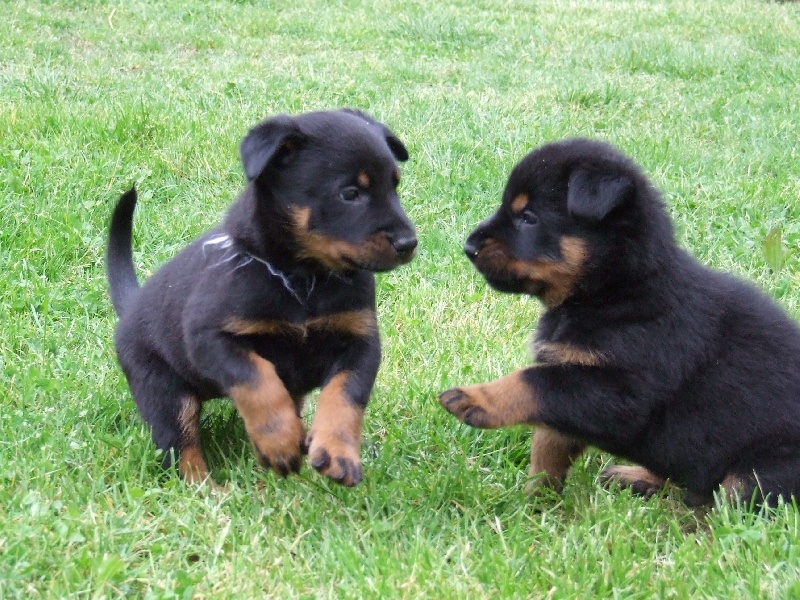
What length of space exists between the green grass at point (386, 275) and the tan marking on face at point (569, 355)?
0.43m

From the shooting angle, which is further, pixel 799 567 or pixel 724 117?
pixel 724 117

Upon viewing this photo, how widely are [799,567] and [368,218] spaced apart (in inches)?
59.5

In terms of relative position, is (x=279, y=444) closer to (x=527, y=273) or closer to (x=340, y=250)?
(x=340, y=250)

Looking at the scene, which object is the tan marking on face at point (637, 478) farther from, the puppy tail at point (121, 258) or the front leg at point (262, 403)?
the puppy tail at point (121, 258)

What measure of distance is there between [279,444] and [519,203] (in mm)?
1099

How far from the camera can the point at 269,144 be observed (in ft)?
9.56

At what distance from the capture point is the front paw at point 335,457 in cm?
262

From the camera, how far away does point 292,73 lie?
768 cm

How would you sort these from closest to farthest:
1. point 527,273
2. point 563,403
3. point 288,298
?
point 563,403 < point 288,298 < point 527,273

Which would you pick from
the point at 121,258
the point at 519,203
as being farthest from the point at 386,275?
the point at 519,203

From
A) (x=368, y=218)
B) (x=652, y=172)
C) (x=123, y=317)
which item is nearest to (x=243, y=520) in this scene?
(x=368, y=218)

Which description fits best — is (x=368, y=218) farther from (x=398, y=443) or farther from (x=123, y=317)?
(x=123, y=317)

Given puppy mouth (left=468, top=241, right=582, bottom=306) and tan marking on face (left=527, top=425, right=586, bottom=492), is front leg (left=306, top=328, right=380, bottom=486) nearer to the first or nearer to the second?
puppy mouth (left=468, top=241, right=582, bottom=306)

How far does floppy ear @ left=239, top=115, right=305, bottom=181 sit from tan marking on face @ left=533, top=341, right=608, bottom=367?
1.02 meters
